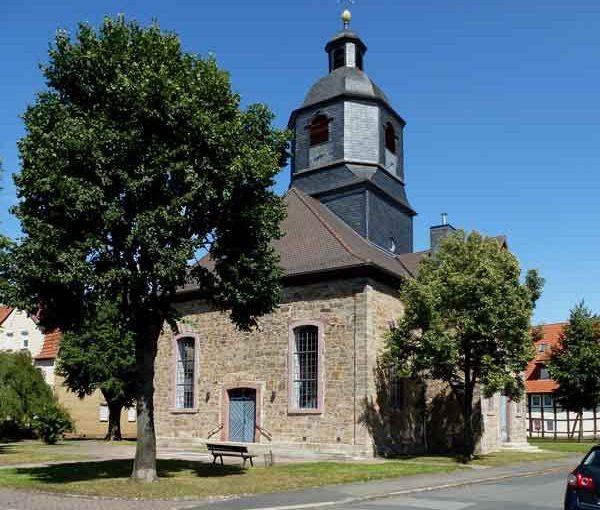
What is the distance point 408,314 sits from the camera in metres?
23.3

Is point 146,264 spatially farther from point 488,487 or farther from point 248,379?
point 248,379

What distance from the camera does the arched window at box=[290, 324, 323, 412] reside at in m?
24.2

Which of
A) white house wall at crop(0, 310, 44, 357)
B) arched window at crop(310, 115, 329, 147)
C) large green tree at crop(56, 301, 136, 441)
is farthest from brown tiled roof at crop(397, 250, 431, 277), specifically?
white house wall at crop(0, 310, 44, 357)

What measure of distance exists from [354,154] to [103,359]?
53.0 ft

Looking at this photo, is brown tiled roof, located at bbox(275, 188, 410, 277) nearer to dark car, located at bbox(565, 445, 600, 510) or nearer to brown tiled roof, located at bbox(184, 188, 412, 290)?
brown tiled roof, located at bbox(184, 188, 412, 290)

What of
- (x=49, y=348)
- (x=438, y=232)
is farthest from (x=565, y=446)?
(x=49, y=348)

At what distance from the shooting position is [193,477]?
16562mm

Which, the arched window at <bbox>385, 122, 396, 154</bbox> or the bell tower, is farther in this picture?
the arched window at <bbox>385, 122, 396, 154</bbox>

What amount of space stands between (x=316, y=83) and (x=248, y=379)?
546 inches

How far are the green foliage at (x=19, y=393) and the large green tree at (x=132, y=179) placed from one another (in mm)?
20531

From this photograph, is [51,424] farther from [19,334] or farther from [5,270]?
[19,334]

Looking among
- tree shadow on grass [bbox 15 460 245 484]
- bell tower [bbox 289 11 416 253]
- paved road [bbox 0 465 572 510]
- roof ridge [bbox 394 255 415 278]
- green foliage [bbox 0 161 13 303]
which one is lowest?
tree shadow on grass [bbox 15 460 245 484]

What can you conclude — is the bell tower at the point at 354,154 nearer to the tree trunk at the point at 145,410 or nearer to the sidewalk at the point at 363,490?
the sidewalk at the point at 363,490

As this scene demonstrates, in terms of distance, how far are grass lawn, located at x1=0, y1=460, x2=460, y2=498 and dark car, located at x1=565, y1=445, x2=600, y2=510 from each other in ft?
23.1
